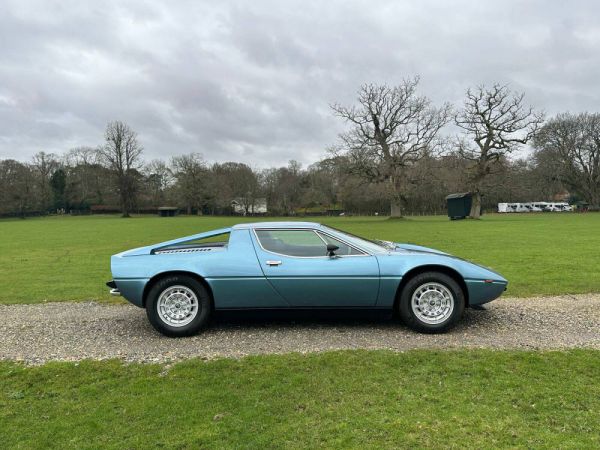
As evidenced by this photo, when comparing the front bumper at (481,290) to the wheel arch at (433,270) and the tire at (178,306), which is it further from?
the tire at (178,306)

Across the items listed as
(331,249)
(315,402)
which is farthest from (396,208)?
(315,402)

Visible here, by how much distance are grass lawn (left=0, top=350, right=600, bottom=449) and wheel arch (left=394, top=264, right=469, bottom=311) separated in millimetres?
947

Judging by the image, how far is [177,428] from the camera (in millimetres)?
3018

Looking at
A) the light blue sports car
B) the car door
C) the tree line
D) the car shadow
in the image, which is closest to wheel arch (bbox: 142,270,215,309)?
the light blue sports car

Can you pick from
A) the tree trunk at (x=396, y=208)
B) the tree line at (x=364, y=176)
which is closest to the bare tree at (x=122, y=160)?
the tree line at (x=364, y=176)

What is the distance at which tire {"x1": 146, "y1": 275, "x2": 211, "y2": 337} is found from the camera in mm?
5141

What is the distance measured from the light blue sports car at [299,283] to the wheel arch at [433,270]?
0.04ft

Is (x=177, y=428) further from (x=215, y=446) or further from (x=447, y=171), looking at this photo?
(x=447, y=171)

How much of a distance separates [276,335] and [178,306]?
1256mm

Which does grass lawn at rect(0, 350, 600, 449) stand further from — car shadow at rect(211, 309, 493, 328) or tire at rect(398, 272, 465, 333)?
car shadow at rect(211, 309, 493, 328)

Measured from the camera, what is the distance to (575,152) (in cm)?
6562

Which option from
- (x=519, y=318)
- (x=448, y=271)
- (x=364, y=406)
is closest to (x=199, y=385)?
(x=364, y=406)

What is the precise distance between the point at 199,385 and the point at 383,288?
2.42 meters

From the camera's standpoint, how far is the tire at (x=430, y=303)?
16.8ft
